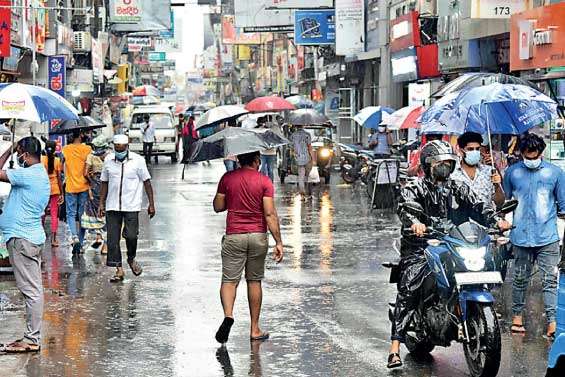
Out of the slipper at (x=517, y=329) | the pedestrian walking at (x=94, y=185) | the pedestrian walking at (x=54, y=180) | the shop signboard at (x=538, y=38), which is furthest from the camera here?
the shop signboard at (x=538, y=38)

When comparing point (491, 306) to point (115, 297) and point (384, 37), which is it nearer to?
point (115, 297)

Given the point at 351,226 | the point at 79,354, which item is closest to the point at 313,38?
the point at 351,226

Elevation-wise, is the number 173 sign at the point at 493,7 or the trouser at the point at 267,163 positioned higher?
the number 173 sign at the point at 493,7

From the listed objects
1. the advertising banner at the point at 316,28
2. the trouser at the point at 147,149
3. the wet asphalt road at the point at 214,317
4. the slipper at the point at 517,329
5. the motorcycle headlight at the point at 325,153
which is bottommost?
the trouser at the point at 147,149

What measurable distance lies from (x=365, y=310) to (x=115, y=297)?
2.86 m

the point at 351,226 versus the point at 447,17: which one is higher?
the point at 447,17

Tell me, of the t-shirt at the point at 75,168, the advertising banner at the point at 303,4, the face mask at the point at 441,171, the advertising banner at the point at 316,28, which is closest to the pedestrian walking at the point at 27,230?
the face mask at the point at 441,171

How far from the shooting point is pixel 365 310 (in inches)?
475

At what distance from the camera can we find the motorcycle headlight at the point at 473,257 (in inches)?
338

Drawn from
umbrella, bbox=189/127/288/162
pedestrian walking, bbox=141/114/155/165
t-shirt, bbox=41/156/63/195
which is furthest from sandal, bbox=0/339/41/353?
pedestrian walking, bbox=141/114/155/165

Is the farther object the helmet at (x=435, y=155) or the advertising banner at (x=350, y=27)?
the advertising banner at (x=350, y=27)

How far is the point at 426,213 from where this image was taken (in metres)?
9.23

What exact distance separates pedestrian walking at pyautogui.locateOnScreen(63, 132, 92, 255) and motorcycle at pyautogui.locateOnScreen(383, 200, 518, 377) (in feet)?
27.6

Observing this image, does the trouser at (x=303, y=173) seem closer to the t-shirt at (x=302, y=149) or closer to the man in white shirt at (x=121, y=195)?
the t-shirt at (x=302, y=149)
